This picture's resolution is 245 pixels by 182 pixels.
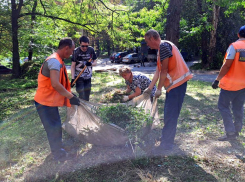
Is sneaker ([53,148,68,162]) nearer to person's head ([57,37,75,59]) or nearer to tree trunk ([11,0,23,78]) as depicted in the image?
person's head ([57,37,75,59])

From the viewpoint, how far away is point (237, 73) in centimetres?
346

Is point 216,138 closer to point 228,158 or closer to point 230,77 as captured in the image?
point 228,158

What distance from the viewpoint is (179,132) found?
4133mm

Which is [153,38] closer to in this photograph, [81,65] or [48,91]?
[48,91]

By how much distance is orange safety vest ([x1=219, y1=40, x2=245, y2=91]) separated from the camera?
3.40m

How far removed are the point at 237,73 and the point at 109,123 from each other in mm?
2001

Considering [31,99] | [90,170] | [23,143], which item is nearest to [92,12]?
[31,99]

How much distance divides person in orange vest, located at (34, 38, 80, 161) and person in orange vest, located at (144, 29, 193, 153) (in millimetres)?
1166

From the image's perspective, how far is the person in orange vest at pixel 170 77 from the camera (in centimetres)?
313

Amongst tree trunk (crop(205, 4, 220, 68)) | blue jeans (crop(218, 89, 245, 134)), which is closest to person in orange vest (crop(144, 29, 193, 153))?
blue jeans (crop(218, 89, 245, 134))

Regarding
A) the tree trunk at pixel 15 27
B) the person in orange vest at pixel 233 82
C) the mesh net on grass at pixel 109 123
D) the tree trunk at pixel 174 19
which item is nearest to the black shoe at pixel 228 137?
the person in orange vest at pixel 233 82

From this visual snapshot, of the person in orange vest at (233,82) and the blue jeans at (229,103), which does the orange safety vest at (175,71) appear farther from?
the blue jeans at (229,103)

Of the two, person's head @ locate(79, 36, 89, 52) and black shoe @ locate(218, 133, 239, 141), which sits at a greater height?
person's head @ locate(79, 36, 89, 52)

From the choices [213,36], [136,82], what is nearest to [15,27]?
[136,82]
